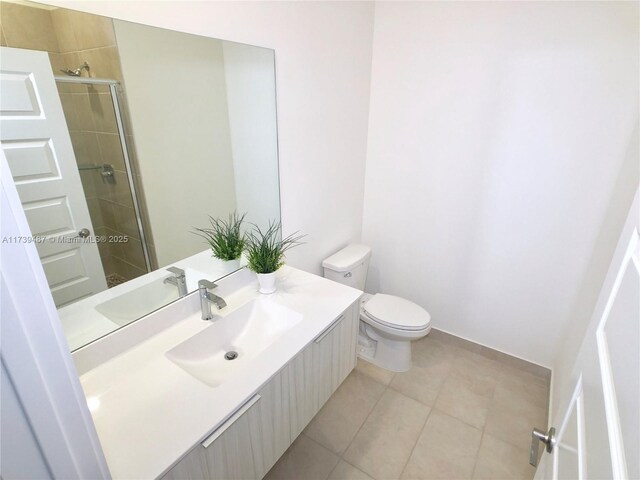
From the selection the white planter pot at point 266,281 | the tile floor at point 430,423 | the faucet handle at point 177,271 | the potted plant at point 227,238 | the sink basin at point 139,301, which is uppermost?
the potted plant at point 227,238

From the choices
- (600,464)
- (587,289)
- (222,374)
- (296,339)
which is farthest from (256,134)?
(587,289)

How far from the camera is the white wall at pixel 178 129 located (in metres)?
1.09

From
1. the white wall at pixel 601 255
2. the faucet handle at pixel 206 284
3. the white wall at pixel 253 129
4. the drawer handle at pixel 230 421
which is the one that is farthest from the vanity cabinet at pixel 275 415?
the white wall at pixel 601 255

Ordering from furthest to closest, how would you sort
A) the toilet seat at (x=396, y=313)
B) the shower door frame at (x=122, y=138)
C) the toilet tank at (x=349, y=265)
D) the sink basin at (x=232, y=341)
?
the toilet tank at (x=349, y=265)
the toilet seat at (x=396, y=313)
the sink basin at (x=232, y=341)
the shower door frame at (x=122, y=138)

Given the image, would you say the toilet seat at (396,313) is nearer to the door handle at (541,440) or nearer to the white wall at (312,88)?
the white wall at (312,88)

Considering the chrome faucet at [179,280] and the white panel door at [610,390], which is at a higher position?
the white panel door at [610,390]

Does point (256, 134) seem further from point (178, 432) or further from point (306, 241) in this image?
point (178, 432)

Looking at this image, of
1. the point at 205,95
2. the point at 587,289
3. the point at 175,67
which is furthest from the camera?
the point at 587,289

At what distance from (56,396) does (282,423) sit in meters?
0.94

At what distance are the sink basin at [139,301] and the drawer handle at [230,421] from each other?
534 millimetres

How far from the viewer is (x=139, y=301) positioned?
1.21m

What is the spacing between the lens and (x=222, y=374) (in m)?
1.24

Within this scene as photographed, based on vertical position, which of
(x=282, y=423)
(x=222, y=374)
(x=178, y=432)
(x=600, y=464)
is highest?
(x=600, y=464)

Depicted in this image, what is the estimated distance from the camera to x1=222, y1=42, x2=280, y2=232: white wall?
138 centimetres
